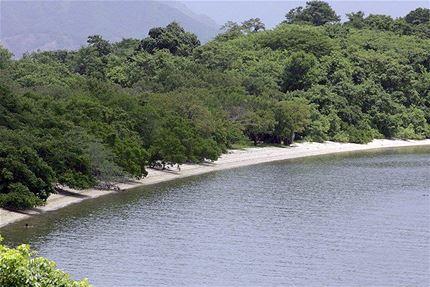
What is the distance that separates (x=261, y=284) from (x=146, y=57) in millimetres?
73402

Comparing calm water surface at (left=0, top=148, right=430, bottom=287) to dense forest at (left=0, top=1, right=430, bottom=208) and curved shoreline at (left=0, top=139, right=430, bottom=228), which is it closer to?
curved shoreline at (left=0, top=139, right=430, bottom=228)

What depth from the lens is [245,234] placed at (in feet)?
142

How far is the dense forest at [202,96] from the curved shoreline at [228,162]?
79 centimetres

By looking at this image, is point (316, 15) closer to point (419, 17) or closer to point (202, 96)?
point (419, 17)

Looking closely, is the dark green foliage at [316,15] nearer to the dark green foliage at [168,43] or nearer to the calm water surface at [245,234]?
the dark green foliage at [168,43]

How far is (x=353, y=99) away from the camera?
10312 cm

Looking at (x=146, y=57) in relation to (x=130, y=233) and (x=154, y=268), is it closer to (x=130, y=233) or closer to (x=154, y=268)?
(x=130, y=233)

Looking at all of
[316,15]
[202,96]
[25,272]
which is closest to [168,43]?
[202,96]

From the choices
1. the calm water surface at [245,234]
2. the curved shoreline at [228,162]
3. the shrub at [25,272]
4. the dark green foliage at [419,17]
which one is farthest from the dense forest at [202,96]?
the shrub at [25,272]

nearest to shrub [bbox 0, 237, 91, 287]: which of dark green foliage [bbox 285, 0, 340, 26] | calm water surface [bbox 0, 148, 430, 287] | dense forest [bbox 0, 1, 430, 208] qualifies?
calm water surface [bbox 0, 148, 430, 287]

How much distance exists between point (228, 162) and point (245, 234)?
30779 mm

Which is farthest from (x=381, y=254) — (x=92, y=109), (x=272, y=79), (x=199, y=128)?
(x=272, y=79)

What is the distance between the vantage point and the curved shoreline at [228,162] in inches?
1854

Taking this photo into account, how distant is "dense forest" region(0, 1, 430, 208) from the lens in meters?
52.8
